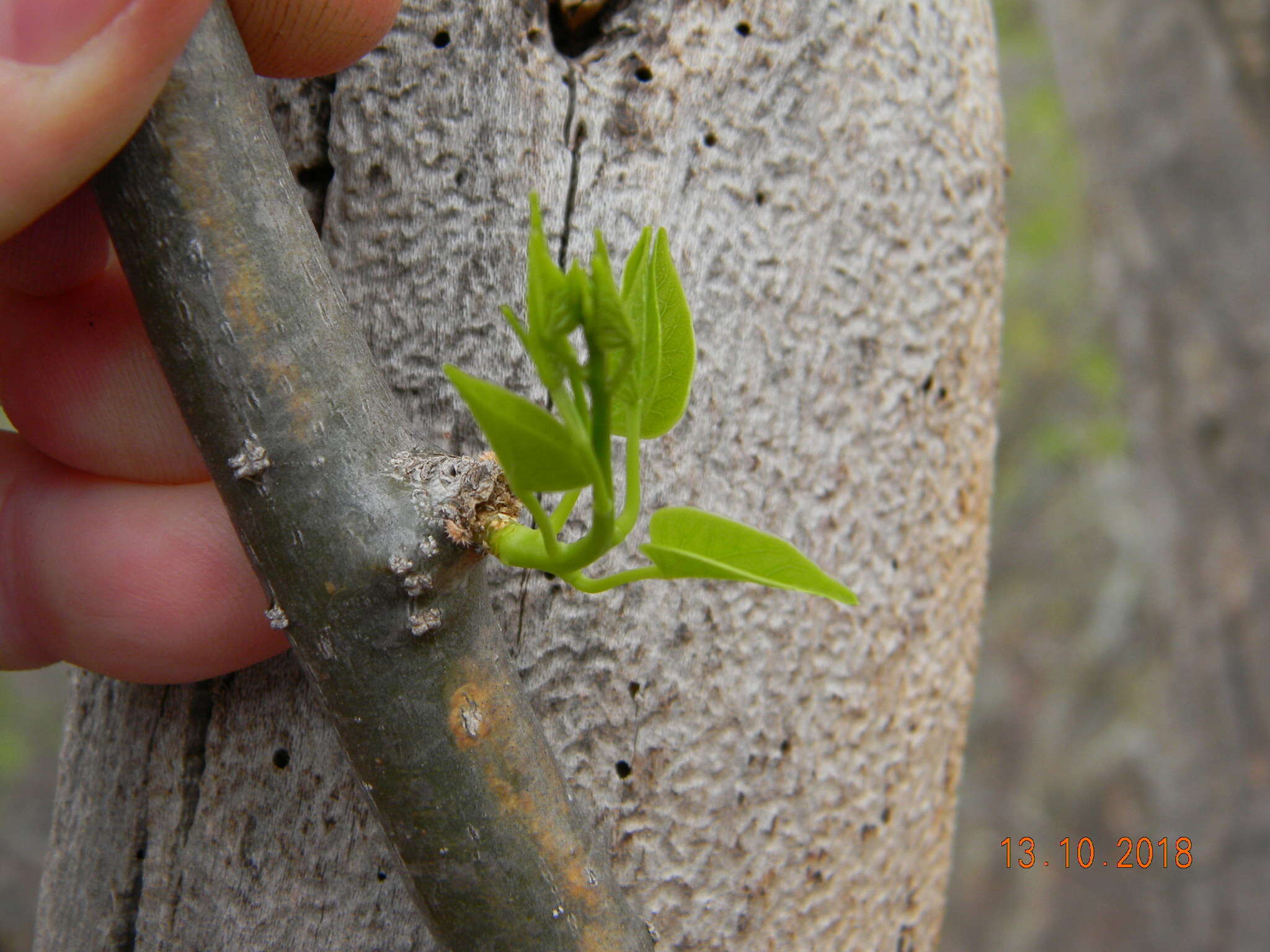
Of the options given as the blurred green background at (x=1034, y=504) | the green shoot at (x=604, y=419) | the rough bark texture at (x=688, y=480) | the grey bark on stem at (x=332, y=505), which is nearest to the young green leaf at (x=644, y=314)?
the green shoot at (x=604, y=419)

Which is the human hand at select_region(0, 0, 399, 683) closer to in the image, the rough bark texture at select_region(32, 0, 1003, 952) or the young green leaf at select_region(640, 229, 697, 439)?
the rough bark texture at select_region(32, 0, 1003, 952)

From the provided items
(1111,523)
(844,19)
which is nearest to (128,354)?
(844,19)

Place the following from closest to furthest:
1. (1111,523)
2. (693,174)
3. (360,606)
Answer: (360,606)
(693,174)
(1111,523)

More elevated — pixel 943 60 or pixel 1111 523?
pixel 943 60

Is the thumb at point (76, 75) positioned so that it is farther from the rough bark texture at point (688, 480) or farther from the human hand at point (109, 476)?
the rough bark texture at point (688, 480)

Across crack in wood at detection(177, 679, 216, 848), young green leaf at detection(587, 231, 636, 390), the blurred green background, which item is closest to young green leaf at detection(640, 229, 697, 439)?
young green leaf at detection(587, 231, 636, 390)

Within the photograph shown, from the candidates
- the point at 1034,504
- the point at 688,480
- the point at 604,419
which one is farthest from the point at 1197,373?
the point at 1034,504

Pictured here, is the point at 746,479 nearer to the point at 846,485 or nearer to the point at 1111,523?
the point at 846,485
